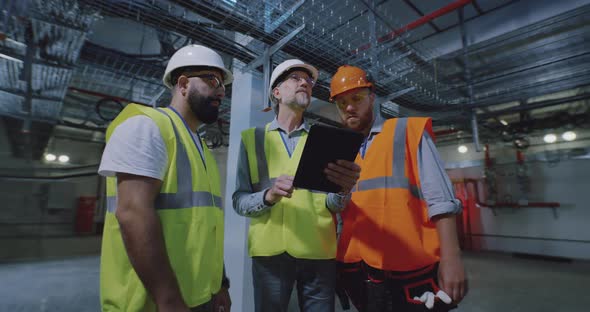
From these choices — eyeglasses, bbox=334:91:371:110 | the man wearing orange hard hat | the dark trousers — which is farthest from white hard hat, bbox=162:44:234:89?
the dark trousers

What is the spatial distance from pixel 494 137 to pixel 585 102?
1.74 metres

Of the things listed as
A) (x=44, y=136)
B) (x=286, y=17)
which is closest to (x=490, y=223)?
(x=286, y=17)

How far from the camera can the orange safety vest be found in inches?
48.1

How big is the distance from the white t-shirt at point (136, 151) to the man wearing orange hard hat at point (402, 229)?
939 mm

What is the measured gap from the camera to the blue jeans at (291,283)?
136 cm

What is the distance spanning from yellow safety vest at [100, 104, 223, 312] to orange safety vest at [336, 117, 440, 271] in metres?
0.70

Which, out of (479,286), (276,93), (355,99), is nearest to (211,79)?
(276,93)

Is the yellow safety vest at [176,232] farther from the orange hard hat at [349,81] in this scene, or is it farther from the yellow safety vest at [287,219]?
the orange hard hat at [349,81]

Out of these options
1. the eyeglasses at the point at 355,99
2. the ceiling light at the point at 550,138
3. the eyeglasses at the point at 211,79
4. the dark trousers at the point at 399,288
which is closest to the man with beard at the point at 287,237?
the dark trousers at the point at 399,288

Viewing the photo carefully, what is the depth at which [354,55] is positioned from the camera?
288cm

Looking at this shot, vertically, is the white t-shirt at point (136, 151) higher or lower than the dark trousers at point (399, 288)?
higher

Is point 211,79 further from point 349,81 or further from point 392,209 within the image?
point 392,209

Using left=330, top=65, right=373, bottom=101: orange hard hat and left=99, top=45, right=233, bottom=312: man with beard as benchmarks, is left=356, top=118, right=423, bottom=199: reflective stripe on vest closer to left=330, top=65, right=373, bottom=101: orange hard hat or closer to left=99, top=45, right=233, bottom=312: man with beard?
left=330, top=65, right=373, bottom=101: orange hard hat

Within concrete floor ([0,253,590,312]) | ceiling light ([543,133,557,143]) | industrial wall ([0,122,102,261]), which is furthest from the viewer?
industrial wall ([0,122,102,261])
